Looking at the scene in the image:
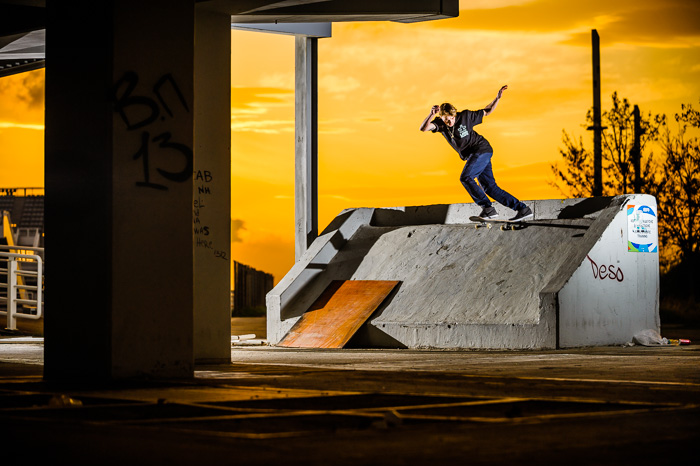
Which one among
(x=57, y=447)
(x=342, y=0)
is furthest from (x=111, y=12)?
(x=342, y=0)

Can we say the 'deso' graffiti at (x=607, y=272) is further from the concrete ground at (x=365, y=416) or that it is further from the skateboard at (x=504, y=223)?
the concrete ground at (x=365, y=416)

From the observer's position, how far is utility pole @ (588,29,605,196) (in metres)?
26.9

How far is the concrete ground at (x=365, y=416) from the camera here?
4734 mm

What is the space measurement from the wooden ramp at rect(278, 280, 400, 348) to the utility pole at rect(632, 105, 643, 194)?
16841 mm

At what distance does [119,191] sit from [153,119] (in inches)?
30.0

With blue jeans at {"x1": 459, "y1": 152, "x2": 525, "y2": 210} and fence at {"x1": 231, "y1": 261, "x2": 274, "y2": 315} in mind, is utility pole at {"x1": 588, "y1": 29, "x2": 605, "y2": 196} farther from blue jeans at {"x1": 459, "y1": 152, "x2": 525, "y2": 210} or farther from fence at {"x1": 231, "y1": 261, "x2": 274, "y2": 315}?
fence at {"x1": 231, "y1": 261, "x2": 274, "y2": 315}

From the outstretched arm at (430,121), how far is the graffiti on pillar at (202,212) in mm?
5595

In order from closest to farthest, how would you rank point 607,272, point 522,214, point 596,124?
point 607,272 < point 522,214 < point 596,124

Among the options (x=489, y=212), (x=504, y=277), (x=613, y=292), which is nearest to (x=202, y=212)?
(x=504, y=277)

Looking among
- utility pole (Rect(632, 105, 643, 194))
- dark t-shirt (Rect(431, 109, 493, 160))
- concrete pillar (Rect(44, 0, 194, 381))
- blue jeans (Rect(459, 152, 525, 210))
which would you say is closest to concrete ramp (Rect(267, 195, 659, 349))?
blue jeans (Rect(459, 152, 525, 210))

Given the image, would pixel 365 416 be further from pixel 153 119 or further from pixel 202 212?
pixel 202 212

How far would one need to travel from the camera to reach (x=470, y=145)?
56.2ft

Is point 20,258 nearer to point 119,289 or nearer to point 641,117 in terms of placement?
point 119,289

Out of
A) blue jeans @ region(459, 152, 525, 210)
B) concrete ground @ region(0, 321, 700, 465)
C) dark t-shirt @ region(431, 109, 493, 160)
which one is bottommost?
concrete ground @ region(0, 321, 700, 465)
